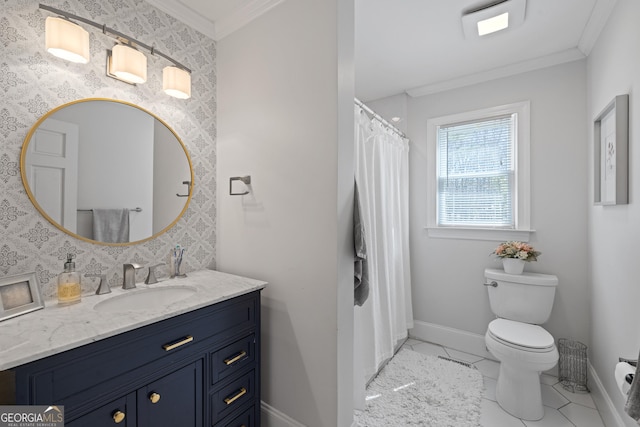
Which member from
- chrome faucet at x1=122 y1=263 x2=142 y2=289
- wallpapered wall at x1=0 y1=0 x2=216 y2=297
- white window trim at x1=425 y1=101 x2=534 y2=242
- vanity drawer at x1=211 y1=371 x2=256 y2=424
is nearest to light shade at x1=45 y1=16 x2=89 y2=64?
wallpapered wall at x1=0 y1=0 x2=216 y2=297

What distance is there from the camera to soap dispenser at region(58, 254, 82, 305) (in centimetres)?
123

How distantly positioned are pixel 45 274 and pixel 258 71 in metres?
1.50

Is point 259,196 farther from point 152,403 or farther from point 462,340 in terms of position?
point 462,340

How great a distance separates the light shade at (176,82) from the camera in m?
1.59

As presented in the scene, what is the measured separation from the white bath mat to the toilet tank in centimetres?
58

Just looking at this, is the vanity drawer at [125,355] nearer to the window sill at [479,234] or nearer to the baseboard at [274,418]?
the baseboard at [274,418]

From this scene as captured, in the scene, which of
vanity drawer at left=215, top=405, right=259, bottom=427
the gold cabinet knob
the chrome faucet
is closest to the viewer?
the gold cabinet knob

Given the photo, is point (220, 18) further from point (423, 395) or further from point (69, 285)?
point (423, 395)

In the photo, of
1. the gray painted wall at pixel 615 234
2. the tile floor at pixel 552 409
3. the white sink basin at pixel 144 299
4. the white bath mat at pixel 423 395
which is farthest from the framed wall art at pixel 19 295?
the gray painted wall at pixel 615 234

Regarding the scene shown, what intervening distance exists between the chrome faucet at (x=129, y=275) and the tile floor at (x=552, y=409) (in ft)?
7.23

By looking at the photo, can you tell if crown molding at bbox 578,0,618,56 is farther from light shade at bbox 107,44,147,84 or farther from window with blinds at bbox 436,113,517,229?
light shade at bbox 107,44,147,84

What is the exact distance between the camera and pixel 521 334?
6.26 feet

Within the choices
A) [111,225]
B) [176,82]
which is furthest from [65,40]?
[111,225]

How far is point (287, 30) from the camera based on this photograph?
1575 mm
